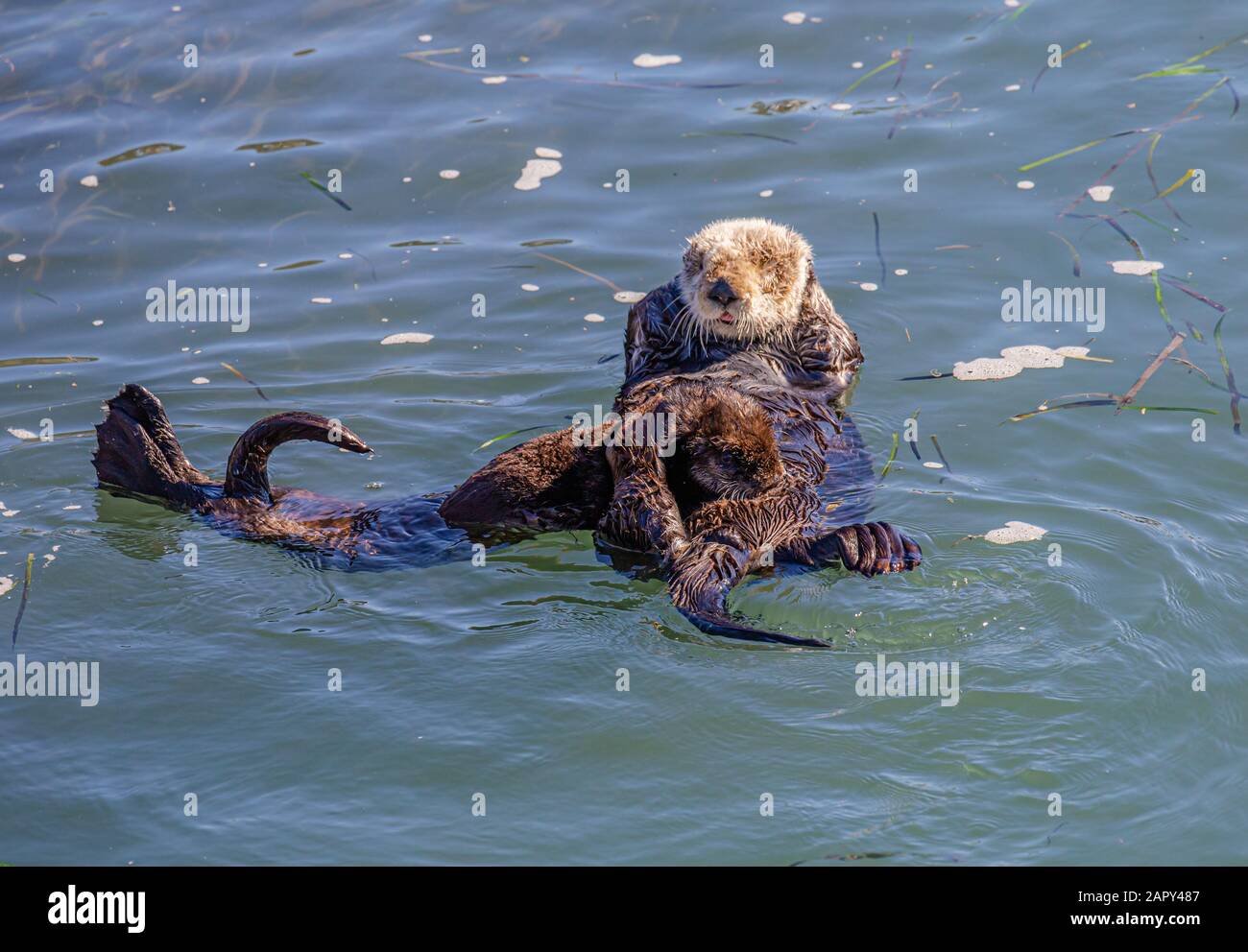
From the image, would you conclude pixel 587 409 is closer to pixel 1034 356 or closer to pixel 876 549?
pixel 1034 356

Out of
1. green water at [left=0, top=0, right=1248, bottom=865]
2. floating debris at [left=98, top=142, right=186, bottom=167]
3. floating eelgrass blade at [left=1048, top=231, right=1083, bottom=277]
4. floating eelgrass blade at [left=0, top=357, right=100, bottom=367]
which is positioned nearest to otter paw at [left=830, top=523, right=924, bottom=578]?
green water at [left=0, top=0, right=1248, bottom=865]

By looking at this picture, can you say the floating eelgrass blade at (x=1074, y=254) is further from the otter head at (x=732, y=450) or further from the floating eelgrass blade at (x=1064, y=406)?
the otter head at (x=732, y=450)

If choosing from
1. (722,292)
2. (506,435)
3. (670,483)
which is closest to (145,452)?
(506,435)

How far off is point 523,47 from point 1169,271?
4.86 metres

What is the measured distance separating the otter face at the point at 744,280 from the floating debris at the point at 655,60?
3.96m

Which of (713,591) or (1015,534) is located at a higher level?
(1015,534)

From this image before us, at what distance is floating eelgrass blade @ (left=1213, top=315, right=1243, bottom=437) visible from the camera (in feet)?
18.1

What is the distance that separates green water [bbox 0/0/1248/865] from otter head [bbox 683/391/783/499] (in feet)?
1.44

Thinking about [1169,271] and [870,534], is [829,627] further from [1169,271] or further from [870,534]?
[1169,271]

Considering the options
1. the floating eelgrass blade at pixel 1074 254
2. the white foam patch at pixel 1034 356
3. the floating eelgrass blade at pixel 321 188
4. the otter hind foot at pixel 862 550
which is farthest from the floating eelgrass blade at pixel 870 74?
the otter hind foot at pixel 862 550

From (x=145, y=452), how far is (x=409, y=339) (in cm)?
205

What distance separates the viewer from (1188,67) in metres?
8.29
